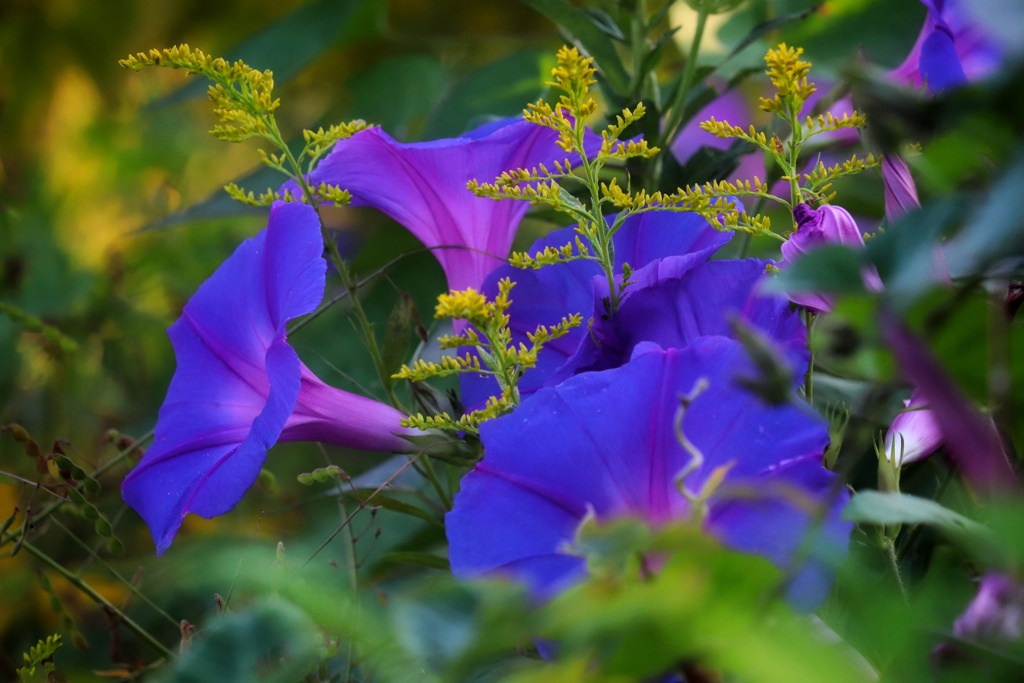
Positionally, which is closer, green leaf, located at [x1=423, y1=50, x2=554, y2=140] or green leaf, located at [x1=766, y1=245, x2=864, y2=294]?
green leaf, located at [x1=766, y1=245, x2=864, y2=294]

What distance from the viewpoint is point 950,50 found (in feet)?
1.47

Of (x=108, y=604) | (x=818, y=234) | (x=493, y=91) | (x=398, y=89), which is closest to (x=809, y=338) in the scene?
(x=818, y=234)

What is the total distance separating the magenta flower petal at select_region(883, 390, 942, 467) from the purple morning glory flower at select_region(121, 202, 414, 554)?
9.4 inches

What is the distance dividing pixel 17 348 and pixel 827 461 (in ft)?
3.01

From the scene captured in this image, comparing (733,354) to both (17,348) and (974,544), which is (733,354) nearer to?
(974,544)

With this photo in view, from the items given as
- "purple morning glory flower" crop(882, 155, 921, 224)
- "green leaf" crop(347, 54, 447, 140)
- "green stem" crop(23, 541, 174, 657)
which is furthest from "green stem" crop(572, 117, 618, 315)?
"green leaf" crop(347, 54, 447, 140)

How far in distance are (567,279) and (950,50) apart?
8.4 inches

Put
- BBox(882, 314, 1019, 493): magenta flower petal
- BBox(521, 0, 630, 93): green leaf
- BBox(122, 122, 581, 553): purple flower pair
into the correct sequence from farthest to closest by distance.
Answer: BBox(521, 0, 630, 93): green leaf
BBox(122, 122, 581, 553): purple flower pair
BBox(882, 314, 1019, 493): magenta flower petal

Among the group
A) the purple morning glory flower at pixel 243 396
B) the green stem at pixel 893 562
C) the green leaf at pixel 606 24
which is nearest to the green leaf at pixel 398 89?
the green leaf at pixel 606 24

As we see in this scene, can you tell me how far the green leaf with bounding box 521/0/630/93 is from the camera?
595 millimetres

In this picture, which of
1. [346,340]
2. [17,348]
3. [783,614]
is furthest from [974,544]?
[17,348]

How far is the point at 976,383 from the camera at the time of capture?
11.7 inches

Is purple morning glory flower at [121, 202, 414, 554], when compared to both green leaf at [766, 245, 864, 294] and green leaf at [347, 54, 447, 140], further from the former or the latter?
green leaf at [347, 54, 447, 140]

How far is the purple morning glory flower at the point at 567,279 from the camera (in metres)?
0.48
